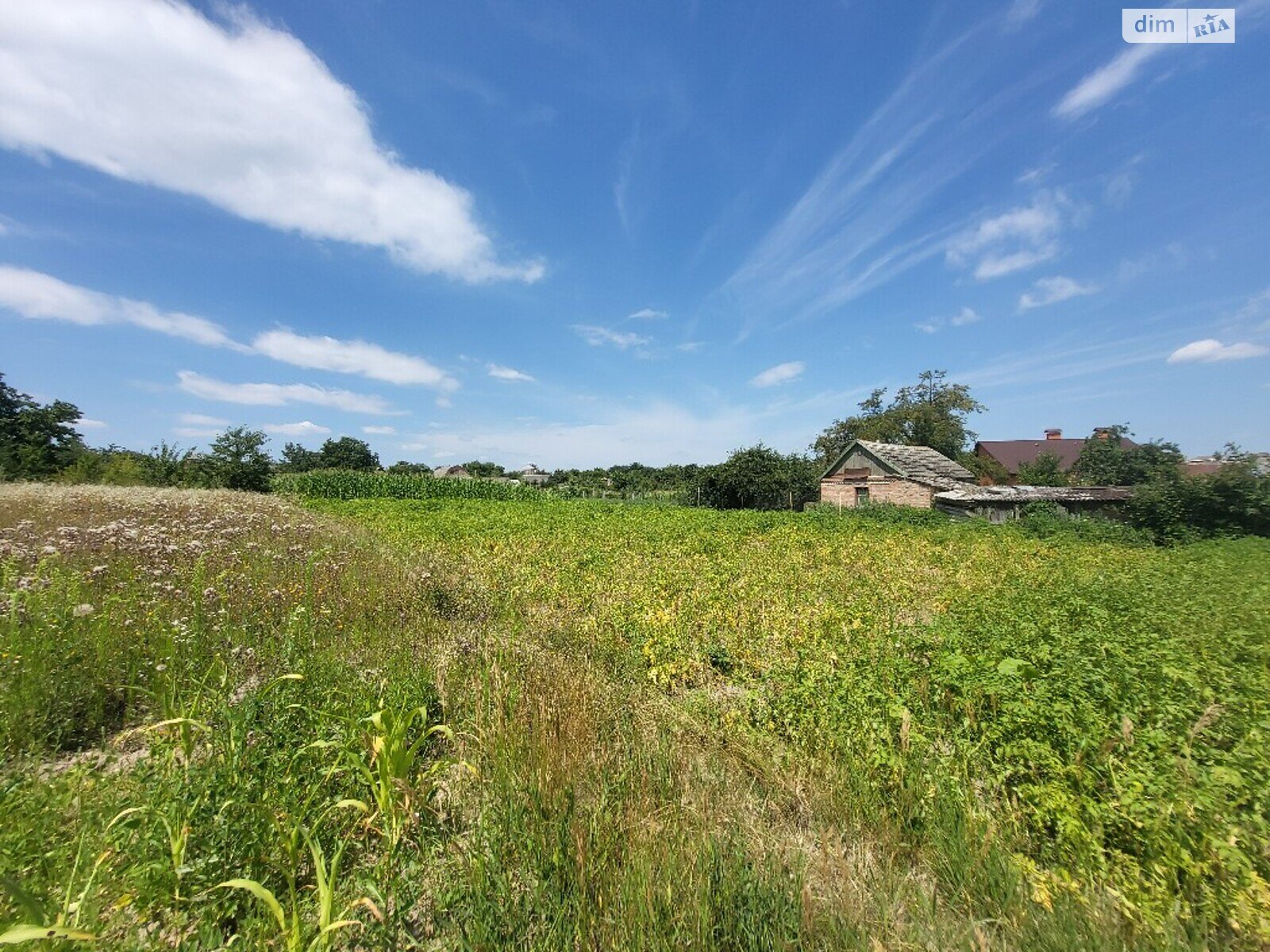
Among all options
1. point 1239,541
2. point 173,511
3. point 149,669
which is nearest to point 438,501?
point 173,511

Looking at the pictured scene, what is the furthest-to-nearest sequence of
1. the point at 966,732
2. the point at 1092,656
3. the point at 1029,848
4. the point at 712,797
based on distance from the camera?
the point at 1092,656 → the point at 966,732 → the point at 712,797 → the point at 1029,848

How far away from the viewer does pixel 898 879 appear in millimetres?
2287

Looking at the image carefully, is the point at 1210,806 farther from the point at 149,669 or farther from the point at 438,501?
the point at 438,501

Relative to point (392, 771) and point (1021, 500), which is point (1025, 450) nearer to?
point (1021, 500)

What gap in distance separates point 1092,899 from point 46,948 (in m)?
3.90

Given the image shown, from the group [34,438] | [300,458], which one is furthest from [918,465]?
[300,458]

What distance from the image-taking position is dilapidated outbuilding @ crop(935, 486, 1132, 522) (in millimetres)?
20375

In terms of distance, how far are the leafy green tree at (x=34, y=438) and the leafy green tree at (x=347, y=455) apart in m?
38.5

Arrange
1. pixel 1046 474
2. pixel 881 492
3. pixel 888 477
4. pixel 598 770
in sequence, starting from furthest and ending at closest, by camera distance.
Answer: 1. pixel 1046 474
2. pixel 881 492
3. pixel 888 477
4. pixel 598 770

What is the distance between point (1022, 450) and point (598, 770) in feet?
232

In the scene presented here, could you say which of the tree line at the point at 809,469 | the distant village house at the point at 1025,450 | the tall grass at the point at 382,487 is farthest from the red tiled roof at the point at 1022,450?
the tall grass at the point at 382,487

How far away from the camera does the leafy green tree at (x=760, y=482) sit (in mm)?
32375

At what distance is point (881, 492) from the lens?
2602 cm

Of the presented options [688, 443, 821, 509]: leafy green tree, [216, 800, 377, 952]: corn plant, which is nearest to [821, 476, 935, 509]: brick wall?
[688, 443, 821, 509]: leafy green tree
